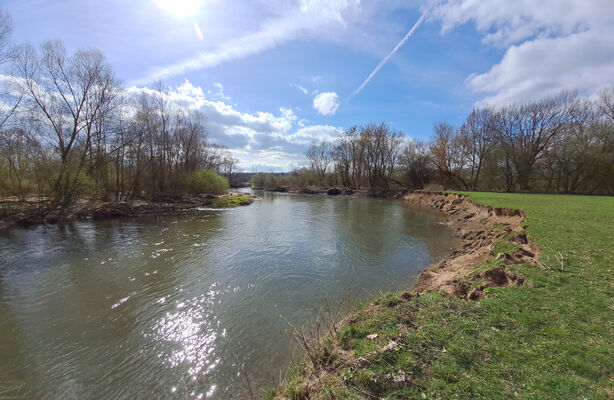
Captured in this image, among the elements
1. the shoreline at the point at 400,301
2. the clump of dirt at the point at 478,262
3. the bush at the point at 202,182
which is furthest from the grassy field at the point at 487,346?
the bush at the point at 202,182

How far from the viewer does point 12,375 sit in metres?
3.71

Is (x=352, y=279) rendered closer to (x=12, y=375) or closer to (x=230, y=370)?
(x=230, y=370)

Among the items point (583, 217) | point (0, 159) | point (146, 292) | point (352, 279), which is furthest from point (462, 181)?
point (0, 159)

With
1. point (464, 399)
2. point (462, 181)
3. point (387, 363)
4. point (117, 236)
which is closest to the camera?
point (464, 399)

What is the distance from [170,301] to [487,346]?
22.6ft

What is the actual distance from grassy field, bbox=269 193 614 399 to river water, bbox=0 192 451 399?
168cm

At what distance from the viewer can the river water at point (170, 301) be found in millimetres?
3734

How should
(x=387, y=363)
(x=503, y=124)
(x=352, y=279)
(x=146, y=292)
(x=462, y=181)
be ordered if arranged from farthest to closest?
(x=462, y=181) → (x=503, y=124) → (x=352, y=279) → (x=146, y=292) → (x=387, y=363)

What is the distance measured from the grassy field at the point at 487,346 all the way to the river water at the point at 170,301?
1679 mm

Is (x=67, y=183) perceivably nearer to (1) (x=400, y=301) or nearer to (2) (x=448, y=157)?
(1) (x=400, y=301)

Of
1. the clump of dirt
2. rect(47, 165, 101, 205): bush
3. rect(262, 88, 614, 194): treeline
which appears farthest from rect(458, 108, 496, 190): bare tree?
rect(47, 165, 101, 205): bush

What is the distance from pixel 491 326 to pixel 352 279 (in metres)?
4.27

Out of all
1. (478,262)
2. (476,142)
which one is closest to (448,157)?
(476,142)

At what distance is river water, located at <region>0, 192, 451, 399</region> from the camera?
3.73 metres
